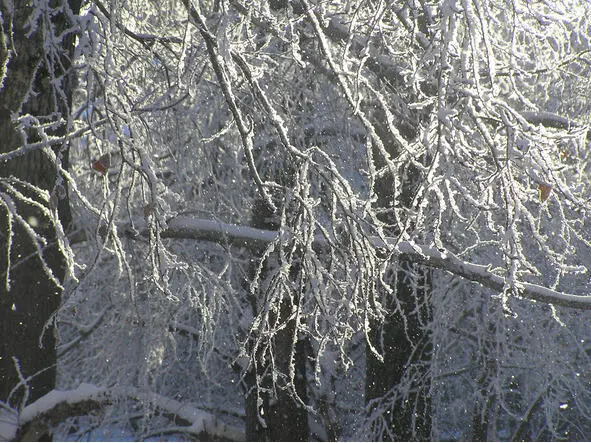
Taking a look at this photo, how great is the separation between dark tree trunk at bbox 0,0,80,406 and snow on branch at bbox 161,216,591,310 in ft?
3.39

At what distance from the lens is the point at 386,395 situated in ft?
23.5

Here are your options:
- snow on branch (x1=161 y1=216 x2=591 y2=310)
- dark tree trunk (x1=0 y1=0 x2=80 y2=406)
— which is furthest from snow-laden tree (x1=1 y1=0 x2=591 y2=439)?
dark tree trunk (x1=0 y1=0 x2=80 y2=406)

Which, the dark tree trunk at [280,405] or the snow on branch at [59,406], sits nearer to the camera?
the snow on branch at [59,406]

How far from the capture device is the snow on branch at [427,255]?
4.92 m

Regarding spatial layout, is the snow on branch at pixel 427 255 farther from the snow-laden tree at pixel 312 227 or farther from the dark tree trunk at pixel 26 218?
the dark tree trunk at pixel 26 218

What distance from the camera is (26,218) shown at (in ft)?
14.5

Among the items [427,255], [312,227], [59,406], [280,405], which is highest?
[427,255]

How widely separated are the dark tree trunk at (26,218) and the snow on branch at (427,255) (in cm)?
103

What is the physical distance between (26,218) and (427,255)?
8.85ft

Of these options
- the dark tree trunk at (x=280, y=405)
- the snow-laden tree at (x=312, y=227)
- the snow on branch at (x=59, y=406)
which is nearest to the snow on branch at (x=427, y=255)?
the snow-laden tree at (x=312, y=227)

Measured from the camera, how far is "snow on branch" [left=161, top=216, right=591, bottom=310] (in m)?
4.92

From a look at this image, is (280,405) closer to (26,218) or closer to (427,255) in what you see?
(427,255)

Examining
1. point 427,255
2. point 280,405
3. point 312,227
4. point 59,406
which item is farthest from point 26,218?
point 280,405

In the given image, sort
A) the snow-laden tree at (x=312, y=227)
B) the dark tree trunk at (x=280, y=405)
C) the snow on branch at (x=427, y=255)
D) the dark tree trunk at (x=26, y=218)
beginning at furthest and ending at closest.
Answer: the dark tree trunk at (x=280, y=405), the snow on branch at (x=427, y=255), the dark tree trunk at (x=26, y=218), the snow-laden tree at (x=312, y=227)
